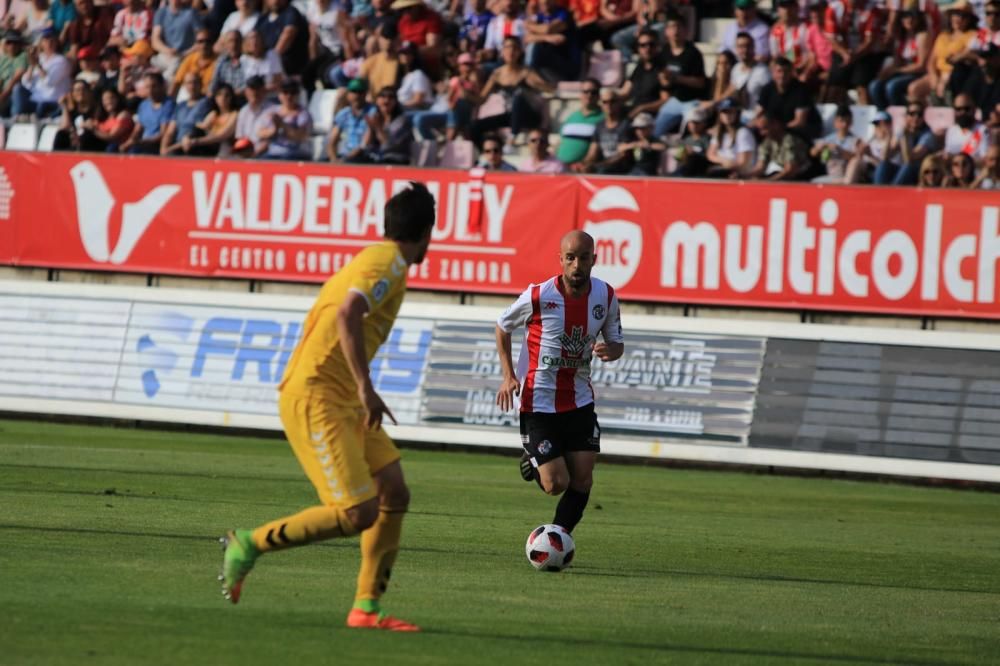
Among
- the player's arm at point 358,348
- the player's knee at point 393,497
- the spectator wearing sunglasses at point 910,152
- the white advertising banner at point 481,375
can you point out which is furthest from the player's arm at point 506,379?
the spectator wearing sunglasses at point 910,152

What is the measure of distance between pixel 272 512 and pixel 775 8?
1384 cm

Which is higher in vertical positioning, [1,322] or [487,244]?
[487,244]

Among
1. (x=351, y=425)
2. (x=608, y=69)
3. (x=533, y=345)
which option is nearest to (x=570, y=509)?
(x=533, y=345)

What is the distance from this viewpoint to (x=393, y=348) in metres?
21.7

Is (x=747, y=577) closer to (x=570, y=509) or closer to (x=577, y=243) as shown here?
(x=570, y=509)

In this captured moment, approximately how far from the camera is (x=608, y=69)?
24.3m

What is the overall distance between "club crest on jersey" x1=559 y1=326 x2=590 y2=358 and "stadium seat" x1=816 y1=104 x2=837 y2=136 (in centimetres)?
1154

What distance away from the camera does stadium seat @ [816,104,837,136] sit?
22250 millimetres

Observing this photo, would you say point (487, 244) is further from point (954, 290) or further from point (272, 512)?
point (272, 512)

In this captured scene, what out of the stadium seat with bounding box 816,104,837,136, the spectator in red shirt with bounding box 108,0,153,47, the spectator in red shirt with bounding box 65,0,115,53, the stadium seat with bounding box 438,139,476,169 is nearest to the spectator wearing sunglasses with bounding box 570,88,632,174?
the stadium seat with bounding box 438,139,476,169

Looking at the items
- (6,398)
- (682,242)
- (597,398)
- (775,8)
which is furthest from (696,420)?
(6,398)

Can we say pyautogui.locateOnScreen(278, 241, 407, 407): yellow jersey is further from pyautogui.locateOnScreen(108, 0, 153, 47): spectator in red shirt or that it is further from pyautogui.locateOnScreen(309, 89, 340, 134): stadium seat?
pyautogui.locateOnScreen(108, 0, 153, 47): spectator in red shirt

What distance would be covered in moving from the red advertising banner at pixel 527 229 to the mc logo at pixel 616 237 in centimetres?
1

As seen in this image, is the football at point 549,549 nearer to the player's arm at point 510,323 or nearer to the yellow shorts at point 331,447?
the player's arm at point 510,323
